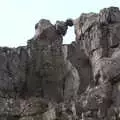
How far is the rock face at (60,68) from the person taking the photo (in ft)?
181

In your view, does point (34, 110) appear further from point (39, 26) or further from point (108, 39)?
point (39, 26)

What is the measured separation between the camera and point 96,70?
59500 mm

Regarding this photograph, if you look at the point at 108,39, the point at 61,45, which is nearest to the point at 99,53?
the point at 108,39

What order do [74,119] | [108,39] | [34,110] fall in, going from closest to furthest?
[74,119] < [34,110] < [108,39]

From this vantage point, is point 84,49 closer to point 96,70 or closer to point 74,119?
point 96,70

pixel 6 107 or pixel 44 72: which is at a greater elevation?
pixel 44 72

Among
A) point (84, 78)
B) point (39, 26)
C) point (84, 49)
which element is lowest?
point (84, 78)

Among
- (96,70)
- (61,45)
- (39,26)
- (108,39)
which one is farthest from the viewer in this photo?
(39,26)

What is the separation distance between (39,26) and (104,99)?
970 inches

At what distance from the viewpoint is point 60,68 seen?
66375 mm

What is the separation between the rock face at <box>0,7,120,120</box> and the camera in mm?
55228

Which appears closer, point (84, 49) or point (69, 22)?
point (84, 49)

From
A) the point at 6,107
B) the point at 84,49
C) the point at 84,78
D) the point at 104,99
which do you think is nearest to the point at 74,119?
the point at 104,99

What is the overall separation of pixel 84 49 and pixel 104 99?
1498cm
